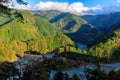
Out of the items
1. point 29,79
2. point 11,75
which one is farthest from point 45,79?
point 11,75

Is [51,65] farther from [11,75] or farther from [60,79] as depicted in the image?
[60,79]

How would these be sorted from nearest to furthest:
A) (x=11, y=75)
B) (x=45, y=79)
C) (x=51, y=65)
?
(x=45, y=79), (x=11, y=75), (x=51, y=65)

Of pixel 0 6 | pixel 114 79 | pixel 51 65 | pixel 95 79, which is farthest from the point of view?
pixel 51 65

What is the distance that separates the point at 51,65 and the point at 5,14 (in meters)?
163

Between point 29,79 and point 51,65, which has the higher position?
point 29,79

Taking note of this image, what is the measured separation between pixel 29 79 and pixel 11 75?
2557cm

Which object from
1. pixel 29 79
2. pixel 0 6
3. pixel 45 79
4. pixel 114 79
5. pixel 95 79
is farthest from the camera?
pixel 29 79

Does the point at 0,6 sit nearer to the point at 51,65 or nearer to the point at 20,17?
the point at 20,17

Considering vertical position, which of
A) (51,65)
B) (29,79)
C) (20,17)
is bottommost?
(51,65)

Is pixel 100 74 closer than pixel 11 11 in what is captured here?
No

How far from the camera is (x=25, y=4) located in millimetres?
23516

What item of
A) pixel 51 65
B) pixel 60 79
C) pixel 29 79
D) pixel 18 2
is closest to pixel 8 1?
pixel 18 2

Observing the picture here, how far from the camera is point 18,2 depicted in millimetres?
23500

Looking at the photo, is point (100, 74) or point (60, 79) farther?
point (60, 79)
